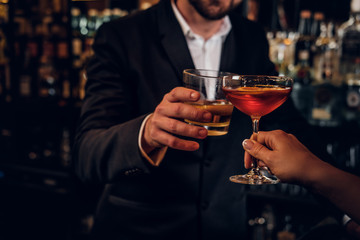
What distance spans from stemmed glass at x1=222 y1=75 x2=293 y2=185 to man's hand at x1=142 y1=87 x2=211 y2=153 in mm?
87

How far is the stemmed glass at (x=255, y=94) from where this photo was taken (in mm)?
904

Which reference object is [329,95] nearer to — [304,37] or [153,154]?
[304,37]

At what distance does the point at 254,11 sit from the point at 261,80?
194 cm

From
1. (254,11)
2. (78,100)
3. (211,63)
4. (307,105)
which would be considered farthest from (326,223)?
(78,100)

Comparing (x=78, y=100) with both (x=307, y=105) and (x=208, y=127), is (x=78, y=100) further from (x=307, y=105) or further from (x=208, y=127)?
(x=208, y=127)

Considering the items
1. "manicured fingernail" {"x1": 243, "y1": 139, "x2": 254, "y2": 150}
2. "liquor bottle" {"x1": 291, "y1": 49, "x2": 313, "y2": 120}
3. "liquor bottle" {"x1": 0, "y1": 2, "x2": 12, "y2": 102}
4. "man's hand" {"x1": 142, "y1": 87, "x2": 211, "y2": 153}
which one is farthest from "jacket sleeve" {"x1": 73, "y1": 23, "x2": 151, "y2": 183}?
"liquor bottle" {"x1": 0, "y1": 2, "x2": 12, "y2": 102}

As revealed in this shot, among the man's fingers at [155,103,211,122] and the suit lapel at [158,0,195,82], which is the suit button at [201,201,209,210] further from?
the man's fingers at [155,103,211,122]

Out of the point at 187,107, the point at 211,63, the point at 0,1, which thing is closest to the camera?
the point at 187,107

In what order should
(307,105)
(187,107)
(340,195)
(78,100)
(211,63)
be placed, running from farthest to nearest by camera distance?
1. (78,100)
2. (307,105)
3. (211,63)
4. (187,107)
5. (340,195)

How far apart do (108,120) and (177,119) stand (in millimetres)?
541

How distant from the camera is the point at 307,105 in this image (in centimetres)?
255

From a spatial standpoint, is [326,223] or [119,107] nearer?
[326,223]

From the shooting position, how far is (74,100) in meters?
3.21

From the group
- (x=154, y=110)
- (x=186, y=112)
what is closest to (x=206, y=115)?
(x=186, y=112)
